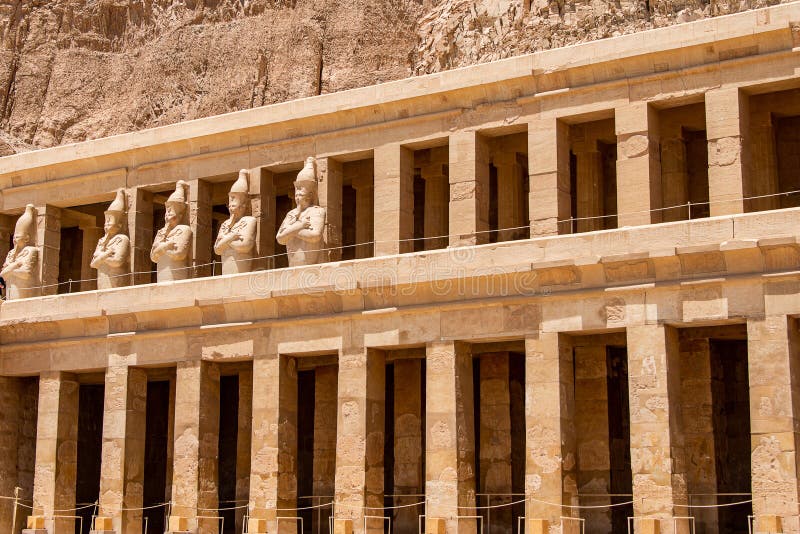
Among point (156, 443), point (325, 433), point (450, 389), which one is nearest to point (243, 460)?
point (325, 433)

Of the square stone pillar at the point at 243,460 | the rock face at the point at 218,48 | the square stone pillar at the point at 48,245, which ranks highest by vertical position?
the rock face at the point at 218,48

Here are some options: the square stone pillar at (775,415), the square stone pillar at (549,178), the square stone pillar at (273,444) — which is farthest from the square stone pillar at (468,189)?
the square stone pillar at (775,415)

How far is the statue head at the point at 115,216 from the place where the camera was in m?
28.4

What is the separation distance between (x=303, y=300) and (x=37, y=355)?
6.90 meters

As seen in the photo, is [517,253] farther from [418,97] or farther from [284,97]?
[284,97]

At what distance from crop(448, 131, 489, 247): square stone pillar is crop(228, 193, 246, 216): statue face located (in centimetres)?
451

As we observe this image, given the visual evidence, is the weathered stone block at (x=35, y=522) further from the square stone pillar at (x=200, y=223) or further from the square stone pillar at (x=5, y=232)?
the square stone pillar at (x=5, y=232)

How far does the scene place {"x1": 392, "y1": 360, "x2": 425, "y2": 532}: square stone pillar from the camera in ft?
85.3

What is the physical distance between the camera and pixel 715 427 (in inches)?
968

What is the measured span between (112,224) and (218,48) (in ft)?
56.8

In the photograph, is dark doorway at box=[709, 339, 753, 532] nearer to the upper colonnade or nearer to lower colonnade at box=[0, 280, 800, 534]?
lower colonnade at box=[0, 280, 800, 534]

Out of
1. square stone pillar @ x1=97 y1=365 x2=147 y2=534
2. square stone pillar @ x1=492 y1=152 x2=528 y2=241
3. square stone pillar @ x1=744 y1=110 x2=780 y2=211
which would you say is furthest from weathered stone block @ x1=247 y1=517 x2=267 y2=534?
square stone pillar @ x1=744 y1=110 x2=780 y2=211

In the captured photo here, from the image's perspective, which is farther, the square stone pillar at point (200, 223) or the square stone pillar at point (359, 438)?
the square stone pillar at point (200, 223)

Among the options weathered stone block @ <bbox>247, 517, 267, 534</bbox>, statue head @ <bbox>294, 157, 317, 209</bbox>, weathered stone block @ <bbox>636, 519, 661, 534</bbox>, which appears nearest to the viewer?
weathered stone block @ <bbox>636, 519, 661, 534</bbox>
